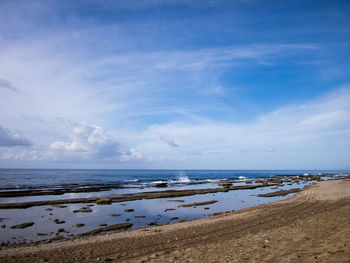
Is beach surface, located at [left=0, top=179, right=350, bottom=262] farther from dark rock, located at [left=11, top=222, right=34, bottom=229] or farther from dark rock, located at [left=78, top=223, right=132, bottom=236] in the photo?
dark rock, located at [left=11, top=222, right=34, bottom=229]

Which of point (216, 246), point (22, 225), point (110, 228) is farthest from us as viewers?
point (22, 225)

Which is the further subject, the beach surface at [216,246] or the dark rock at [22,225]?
the dark rock at [22,225]

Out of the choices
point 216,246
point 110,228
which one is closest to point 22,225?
point 110,228

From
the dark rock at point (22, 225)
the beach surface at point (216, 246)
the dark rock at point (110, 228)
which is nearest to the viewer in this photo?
the beach surface at point (216, 246)

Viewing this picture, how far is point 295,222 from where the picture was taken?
1563 cm

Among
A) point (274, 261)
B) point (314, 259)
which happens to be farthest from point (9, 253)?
point (314, 259)

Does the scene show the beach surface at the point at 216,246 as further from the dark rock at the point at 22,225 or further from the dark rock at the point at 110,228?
the dark rock at the point at 22,225

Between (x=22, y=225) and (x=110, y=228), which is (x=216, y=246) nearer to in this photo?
(x=110, y=228)

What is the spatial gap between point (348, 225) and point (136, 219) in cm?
1717

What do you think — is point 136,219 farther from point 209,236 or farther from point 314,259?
point 314,259

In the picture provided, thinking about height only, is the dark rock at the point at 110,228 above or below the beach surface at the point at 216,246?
below

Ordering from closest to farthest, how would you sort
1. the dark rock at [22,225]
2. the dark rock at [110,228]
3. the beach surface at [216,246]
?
the beach surface at [216,246] → the dark rock at [110,228] → the dark rock at [22,225]

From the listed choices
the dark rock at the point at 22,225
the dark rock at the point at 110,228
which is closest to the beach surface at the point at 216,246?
→ the dark rock at the point at 110,228

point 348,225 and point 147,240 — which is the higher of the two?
point 348,225
